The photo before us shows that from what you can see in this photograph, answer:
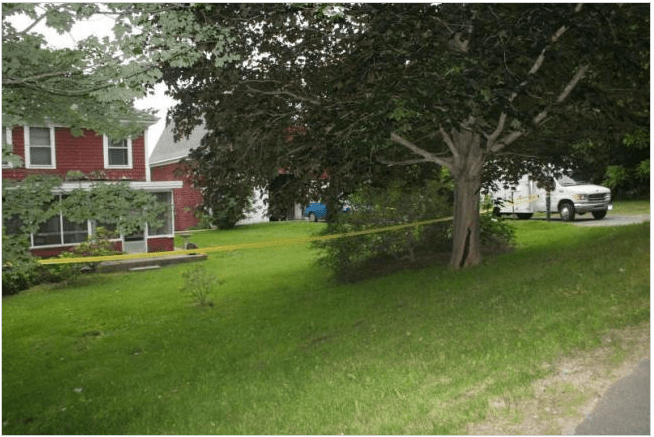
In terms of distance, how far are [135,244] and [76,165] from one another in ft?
13.0

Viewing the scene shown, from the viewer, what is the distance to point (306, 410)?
17.9ft

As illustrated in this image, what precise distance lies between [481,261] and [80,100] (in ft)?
29.9

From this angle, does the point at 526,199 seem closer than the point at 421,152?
No

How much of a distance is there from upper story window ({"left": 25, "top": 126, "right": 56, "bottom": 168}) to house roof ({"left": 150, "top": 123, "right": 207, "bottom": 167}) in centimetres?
1175

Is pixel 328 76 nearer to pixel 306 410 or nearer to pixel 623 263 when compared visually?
pixel 623 263

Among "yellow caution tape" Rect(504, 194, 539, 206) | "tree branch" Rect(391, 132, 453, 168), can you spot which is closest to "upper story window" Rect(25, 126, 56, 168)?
"tree branch" Rect(391, 132, 453, 168)

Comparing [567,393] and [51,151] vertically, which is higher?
[51,151]

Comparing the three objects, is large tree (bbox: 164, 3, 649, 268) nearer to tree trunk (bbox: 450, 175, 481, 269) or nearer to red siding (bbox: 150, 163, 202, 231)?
tree trunk (bbox: 450, 175, 481, 269)

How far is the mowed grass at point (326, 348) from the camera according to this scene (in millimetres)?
5402

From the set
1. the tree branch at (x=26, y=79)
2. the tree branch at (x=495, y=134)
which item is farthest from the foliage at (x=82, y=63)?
the tree branch at (x=495, y=134)

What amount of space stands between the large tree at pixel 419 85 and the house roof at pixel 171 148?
22.6m

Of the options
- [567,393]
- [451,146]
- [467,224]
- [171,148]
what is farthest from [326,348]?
[171,148]

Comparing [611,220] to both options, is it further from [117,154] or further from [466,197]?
[117,154]

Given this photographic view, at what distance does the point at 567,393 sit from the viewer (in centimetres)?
480
